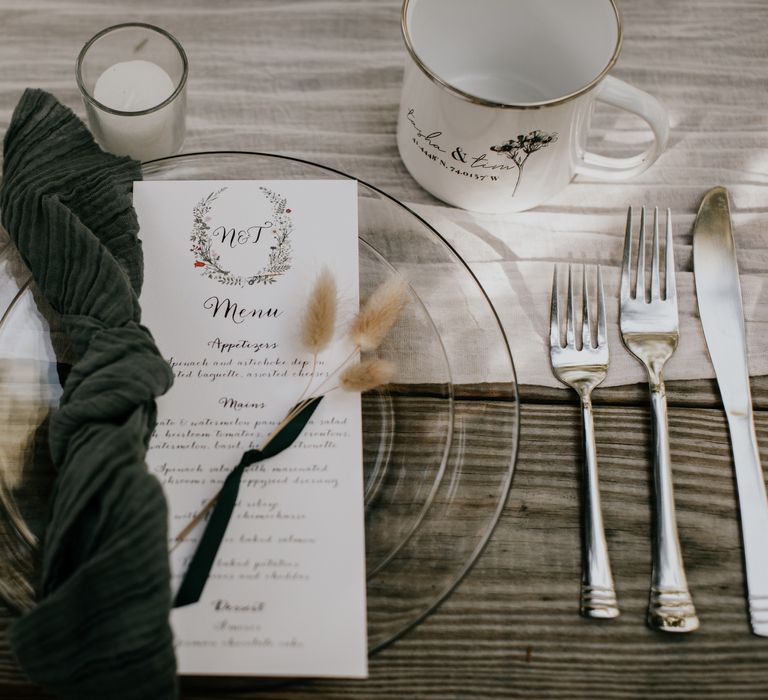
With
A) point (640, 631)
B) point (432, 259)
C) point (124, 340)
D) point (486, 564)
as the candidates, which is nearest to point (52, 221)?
point (124, 340)

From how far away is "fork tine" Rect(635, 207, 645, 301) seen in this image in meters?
0.56

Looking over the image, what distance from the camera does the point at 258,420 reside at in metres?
0.48

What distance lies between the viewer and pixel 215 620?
43 cm

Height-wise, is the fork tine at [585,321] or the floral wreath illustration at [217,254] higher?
the floral wreath illustration at [217,254]

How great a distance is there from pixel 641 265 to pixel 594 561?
24 cm

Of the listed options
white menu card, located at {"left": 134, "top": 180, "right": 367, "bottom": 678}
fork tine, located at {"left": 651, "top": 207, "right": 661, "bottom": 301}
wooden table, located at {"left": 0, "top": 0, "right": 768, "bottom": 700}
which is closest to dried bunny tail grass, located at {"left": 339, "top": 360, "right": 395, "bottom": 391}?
white menu card, located at {"left": 134, "top": 180, "right": 367, "bottom": 678}

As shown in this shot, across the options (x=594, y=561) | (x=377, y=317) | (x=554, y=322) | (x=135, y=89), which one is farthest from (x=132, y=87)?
(x=594, y=561)

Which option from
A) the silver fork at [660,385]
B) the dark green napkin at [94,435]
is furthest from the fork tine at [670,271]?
the dark green napkin at [94,435]

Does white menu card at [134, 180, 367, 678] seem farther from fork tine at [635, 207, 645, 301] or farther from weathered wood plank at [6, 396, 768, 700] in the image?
fork tine at [635, 207, 645, 301]

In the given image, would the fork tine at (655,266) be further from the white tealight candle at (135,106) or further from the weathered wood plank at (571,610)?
the white tealight candle at (135,106)

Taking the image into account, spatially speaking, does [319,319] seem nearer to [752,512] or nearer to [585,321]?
[585,321]

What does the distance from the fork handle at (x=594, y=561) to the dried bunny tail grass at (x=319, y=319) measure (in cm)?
21

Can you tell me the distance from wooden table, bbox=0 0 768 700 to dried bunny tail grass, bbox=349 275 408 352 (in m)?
0.11

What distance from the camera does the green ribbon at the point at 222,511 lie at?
43cm
